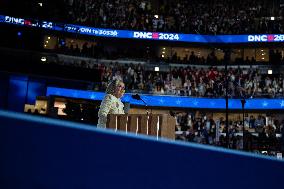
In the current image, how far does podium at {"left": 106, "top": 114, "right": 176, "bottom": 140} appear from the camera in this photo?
14.5 ft

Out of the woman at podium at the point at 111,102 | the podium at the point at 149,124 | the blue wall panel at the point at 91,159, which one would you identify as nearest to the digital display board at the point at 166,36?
the woman at podium at the point at 111,102

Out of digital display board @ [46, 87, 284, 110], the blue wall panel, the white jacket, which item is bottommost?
the blue wall panel

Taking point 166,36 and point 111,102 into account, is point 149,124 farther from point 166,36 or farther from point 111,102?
point 166,36

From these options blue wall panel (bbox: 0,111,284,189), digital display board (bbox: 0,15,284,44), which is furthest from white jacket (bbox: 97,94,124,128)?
digital display board (bbox: 0,15,284,44)

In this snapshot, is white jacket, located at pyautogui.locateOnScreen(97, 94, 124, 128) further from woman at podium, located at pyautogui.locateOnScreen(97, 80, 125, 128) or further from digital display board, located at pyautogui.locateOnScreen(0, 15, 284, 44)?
digital display board, located at pyautogui.locateOnScreen(0, 15, 284, 44)

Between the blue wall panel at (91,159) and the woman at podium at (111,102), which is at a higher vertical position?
the woman at podium at (111,102)

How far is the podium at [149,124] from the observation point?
174 inches

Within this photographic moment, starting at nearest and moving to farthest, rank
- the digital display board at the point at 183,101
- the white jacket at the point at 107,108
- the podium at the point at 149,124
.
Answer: the podium at the point at 149,124 < the white jacket at the point at 107,108 < the digital display board at the point at 183,101

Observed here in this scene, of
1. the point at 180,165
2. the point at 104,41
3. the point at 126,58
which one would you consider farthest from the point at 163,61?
the point at 180,165

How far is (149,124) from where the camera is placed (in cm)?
448

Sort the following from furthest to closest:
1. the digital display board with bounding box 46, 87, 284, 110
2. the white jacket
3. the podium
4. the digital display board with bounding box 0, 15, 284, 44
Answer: the digital display board with bounding box 0, 15, 284, 44 → the digital display board with bounding box 46, 87, 284, 110 → the white jacket → the podium

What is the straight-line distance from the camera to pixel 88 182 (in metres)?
1.27

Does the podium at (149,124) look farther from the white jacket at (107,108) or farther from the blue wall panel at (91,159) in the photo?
the blue wall panel at (91,159)

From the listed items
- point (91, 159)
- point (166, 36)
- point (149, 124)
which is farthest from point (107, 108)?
point (166, 36)
